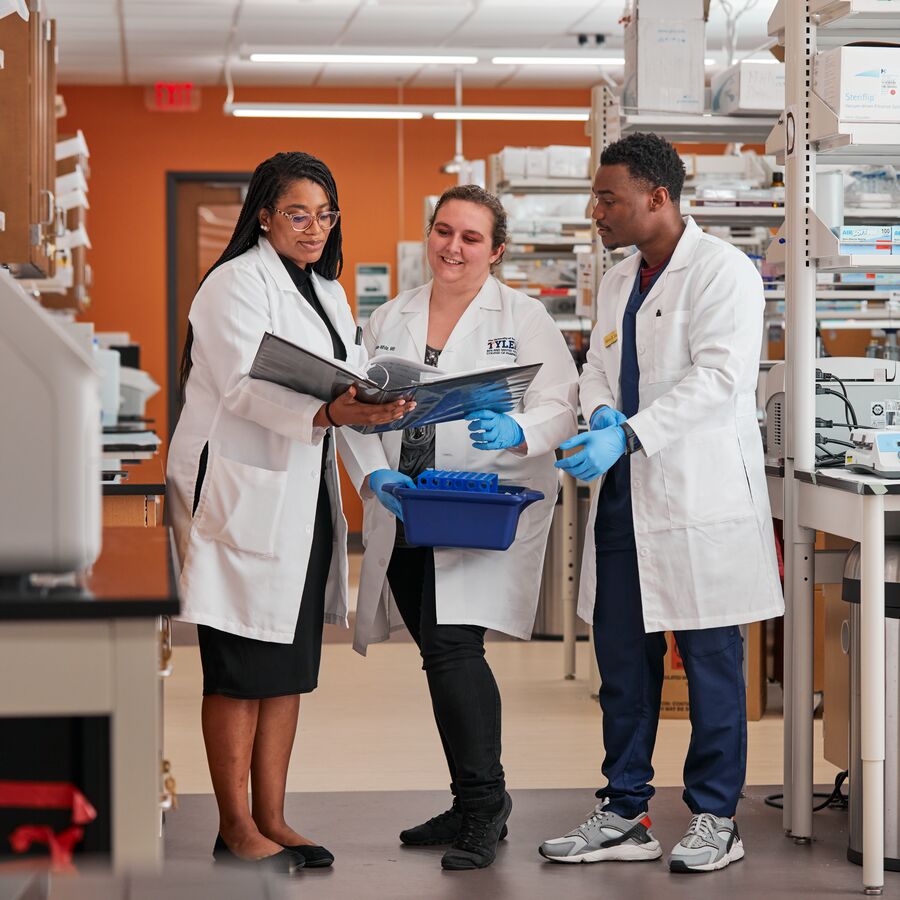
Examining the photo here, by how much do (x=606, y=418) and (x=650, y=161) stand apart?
0.63 metres

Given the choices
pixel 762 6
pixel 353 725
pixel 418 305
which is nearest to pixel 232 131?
pixel 762 6

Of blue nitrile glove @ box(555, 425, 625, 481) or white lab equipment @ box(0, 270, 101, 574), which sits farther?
blue nitrile glove @ box(555, 425, 625, 481)

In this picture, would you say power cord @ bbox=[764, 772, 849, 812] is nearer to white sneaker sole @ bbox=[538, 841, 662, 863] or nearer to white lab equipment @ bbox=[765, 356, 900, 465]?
white sneaker sole @ bbox=[538, 841, 662, 863]

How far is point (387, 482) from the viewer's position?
3172mm

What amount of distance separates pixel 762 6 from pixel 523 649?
14.7 feet

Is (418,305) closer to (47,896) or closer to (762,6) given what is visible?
(47,896)

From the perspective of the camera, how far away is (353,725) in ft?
15.3

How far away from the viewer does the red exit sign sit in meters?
10.2

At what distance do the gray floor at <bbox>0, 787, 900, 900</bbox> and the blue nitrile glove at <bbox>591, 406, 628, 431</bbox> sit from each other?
1.07 m

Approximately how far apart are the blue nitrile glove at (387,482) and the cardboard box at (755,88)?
2.02 metres

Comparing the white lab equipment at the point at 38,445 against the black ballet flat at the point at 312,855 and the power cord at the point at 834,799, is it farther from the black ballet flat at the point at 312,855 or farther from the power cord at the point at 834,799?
the power cord at the point at 834,799

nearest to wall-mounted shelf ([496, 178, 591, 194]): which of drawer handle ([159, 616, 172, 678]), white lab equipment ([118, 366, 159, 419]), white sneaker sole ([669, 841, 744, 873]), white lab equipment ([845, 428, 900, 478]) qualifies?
white lab equipment ([118, 366, 159, 419])

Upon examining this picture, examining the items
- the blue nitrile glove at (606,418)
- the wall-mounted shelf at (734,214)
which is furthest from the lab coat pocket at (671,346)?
the wall-mounted shelf at (734,214)

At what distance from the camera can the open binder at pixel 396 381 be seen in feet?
8.62
